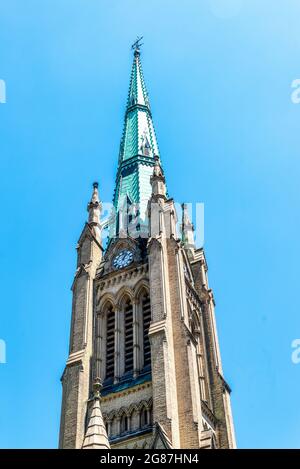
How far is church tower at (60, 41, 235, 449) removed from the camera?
103ft

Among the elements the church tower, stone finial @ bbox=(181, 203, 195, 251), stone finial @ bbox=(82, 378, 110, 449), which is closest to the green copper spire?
the church tower

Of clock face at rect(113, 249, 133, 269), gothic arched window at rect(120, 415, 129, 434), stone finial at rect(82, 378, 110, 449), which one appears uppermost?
clock face at rect(113, 249, 133, 269)

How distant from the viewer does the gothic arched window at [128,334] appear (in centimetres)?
3620

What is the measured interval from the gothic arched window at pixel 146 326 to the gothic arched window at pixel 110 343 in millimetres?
1956

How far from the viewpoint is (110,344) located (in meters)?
37.9

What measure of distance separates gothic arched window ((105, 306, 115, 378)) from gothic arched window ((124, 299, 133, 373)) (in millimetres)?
801

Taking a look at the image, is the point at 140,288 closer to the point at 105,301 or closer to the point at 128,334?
the point at 105,301

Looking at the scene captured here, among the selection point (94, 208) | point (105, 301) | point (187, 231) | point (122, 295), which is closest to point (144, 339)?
point (122, 295)

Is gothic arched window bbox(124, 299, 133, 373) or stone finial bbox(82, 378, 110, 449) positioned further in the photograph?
gothic arched window bbox(124, 299, 133, 373)

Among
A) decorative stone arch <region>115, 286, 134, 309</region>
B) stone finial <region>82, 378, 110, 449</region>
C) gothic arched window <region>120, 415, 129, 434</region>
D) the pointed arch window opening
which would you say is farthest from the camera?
decorative stone arch <region>115, 286, 134, 309</region>

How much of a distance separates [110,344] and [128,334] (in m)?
1.18

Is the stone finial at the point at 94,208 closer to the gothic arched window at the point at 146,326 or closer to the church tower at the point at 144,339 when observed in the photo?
the church tower at the point at 144,339

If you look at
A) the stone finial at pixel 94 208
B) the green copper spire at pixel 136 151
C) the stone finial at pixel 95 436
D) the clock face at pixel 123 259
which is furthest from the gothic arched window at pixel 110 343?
the stone finial at pixel 95 436

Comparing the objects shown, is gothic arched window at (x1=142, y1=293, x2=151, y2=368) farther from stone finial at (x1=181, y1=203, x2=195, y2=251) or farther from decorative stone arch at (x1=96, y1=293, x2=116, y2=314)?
stone finial at (x1=181, y1=203, x2=195, y2=251)
